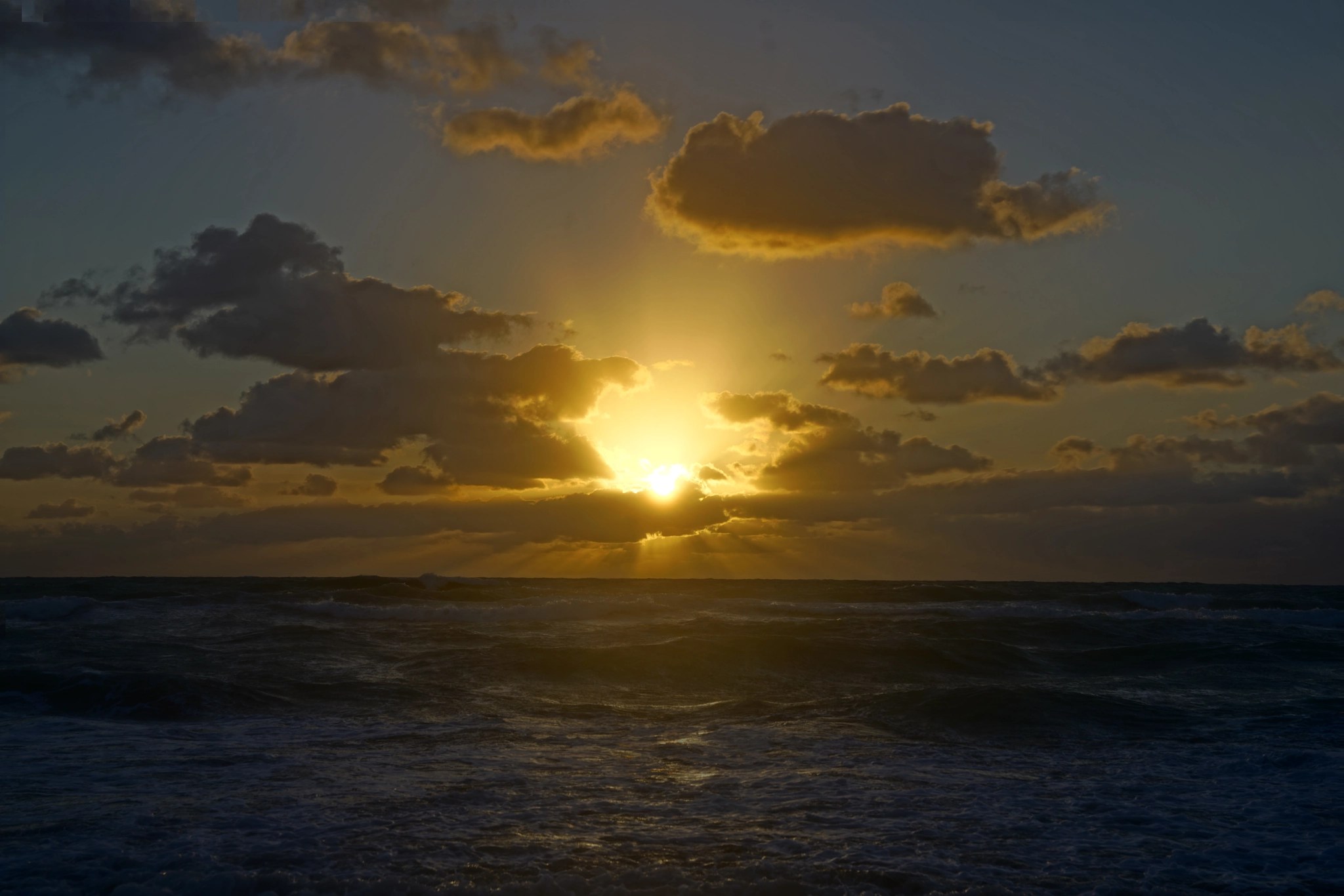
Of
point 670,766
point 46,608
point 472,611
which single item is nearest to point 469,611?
point 472,611

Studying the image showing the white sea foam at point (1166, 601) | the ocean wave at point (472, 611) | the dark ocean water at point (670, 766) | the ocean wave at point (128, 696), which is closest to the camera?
the dark ocean water at point (670, 766)

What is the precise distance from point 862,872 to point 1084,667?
1971 cm

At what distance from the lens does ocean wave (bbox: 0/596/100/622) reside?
44.8m

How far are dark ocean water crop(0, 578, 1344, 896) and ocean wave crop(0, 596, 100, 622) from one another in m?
17.7

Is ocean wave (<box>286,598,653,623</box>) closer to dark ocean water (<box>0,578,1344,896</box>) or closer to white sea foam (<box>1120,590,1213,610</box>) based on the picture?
dark ocean water (<box>0,578,1344,896</box>)

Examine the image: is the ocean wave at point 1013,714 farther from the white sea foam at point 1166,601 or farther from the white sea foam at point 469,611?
the white sea foam at point 1166,601

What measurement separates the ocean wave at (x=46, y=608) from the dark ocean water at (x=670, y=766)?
58.2 feet

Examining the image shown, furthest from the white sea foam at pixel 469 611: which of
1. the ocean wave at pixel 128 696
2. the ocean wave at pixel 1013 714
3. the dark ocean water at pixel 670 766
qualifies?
the ocean wave at pixel 1013 714

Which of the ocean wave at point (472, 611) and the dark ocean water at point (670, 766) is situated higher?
the dark ocean water at point (670, 766)

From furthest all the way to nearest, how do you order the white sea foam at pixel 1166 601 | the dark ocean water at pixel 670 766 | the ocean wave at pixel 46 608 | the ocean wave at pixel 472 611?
the white sea foam at pixel 1166 601 < the ocean wave at pixel 46 608 < the ocean wave at pixel 472 611 < the dark ocean water at pixel 670 766

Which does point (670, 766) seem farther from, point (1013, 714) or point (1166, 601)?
point (1166, 601)

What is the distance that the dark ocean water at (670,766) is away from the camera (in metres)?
8.87

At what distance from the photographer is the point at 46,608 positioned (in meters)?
47.0

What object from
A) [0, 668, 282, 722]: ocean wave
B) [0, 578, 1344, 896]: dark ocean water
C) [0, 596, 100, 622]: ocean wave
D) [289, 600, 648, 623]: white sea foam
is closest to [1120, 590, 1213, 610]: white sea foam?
[0, 578, 1344, 896]: dark ocean water
